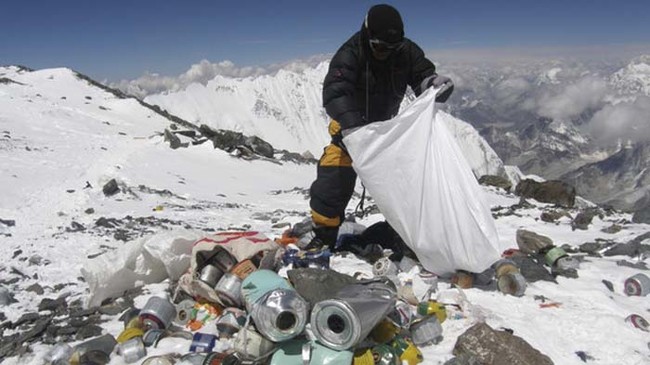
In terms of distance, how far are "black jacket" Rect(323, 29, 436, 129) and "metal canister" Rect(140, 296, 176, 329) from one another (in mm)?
2238

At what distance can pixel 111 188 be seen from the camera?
1025cm

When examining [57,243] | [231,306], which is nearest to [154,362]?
[231,306]

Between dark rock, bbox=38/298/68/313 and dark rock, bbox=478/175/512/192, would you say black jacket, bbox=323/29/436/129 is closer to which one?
dark rock, bbox=38/298/68/313

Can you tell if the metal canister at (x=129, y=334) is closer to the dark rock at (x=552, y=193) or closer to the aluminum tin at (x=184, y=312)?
the aluminum tin at (x=184, y=312)

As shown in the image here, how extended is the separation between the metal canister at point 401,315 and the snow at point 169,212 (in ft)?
0.79

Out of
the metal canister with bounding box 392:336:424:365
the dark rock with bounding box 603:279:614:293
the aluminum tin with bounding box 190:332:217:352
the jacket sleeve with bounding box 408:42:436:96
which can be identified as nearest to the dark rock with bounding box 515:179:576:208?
the dark rock with bounding box 603:279:614:293

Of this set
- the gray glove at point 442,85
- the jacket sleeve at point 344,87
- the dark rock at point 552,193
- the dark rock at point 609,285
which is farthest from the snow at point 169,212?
the gray glove at point 442,85

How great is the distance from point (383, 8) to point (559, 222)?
540cm

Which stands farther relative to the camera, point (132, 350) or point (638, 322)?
point (638, 322)

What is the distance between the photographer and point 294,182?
56.1 ft

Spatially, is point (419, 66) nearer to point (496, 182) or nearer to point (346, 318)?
point (346, 318)

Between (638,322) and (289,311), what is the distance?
8.89 feet

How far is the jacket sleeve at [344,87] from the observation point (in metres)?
4.50

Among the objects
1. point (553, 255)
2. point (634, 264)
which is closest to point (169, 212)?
point (553, 255)
